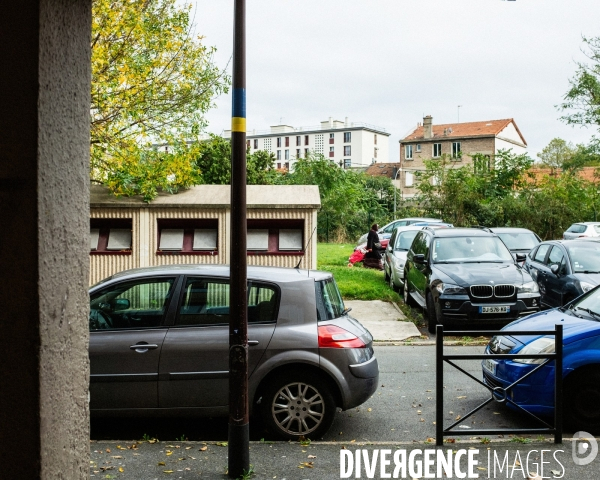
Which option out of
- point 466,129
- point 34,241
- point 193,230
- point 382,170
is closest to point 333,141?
point 382,170

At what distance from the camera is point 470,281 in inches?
499

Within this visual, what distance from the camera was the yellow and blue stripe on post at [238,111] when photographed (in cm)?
544

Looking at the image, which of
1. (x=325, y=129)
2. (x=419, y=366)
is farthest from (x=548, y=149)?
(x=419, y=366)

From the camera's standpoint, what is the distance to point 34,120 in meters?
2.67

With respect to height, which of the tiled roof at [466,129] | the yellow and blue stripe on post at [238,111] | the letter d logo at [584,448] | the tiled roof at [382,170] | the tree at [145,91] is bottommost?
the letter d logo at [584,448]

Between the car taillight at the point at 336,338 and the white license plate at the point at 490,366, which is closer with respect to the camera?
the car taillight at the point at 336,338

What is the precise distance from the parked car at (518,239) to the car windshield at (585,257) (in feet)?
14.8

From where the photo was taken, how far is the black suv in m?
12.5

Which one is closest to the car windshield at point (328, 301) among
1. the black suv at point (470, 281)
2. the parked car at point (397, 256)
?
the black suv at point (470, 281)

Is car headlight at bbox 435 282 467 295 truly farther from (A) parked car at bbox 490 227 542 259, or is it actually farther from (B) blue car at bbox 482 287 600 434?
(A) parked car at bbox 490 227 542 259

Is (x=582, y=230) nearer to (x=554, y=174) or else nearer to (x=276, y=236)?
(x=554, y=174)

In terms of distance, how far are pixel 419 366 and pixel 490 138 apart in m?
72.1

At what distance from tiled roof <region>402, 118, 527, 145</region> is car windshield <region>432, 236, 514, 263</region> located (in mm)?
67013

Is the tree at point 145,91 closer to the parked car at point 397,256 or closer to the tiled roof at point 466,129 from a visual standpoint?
the parked car at point 397,256
